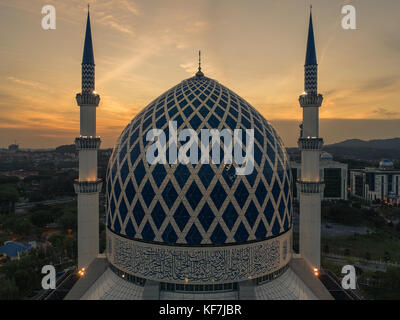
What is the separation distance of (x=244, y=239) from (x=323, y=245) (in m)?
20.1

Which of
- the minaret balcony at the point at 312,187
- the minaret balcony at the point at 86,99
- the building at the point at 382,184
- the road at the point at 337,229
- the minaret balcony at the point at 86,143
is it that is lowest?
the road at the point at 337,229

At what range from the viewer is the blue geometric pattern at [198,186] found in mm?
9914

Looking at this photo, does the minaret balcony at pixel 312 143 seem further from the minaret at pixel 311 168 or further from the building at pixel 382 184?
the building at pixel 382 184

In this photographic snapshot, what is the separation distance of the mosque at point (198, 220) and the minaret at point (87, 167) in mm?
1485

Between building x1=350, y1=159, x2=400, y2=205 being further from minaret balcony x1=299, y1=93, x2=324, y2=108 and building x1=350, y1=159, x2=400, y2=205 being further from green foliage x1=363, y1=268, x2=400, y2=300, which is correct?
minaret balcony x1=299, y1=93, x2=324, y2=108

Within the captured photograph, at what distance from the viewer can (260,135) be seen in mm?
11688

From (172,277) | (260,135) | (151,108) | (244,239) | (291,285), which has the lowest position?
(291,285)

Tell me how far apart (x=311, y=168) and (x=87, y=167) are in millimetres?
11111

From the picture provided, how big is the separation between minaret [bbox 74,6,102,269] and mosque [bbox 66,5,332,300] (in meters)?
1.48

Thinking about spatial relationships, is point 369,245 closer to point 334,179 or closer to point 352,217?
point 352,217

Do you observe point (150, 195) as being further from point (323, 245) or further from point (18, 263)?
point (323, 245)

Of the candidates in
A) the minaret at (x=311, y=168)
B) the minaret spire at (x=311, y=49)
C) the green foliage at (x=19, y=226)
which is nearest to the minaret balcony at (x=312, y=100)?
the minaret at (x=311, y=168)

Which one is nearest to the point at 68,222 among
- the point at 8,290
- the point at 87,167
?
the point at 8,290

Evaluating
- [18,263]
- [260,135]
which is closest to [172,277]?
[260,135]
